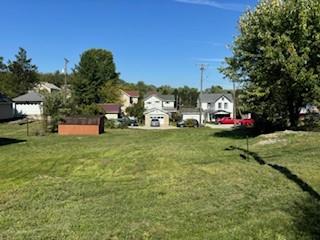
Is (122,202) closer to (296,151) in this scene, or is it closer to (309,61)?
(296,151)

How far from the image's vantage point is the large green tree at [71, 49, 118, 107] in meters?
87.5

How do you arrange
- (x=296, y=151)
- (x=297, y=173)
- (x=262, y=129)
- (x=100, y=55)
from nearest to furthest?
1. (x=297, y=173)
2. (x=296, y=151)
3. (x=262, y=129)
4. (x=100, y=55)

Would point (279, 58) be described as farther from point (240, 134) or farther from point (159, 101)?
point (159, 101)

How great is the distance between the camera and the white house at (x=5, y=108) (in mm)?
66188

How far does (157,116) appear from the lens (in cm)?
7788

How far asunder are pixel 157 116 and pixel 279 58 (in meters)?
52.9

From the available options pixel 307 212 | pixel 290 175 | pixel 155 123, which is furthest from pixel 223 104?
pixel 307 212

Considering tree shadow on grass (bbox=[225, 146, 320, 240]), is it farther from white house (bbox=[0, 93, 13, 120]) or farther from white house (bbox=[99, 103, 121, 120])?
white house (bbox=[99, 103, 121, 120])

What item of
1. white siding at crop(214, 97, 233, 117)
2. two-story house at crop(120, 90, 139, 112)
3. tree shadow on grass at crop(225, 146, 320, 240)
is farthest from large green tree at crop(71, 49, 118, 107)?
tree shadow on grass at crop(225, 146, 320, 240)

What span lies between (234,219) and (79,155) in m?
17.5

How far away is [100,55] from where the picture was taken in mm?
101938

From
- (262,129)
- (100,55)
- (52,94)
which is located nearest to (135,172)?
(262,129)

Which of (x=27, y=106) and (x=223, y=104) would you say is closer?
(x=27, y=106)

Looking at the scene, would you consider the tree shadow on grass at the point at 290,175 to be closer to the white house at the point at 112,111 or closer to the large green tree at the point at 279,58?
the large green tree at the point at 279,58
